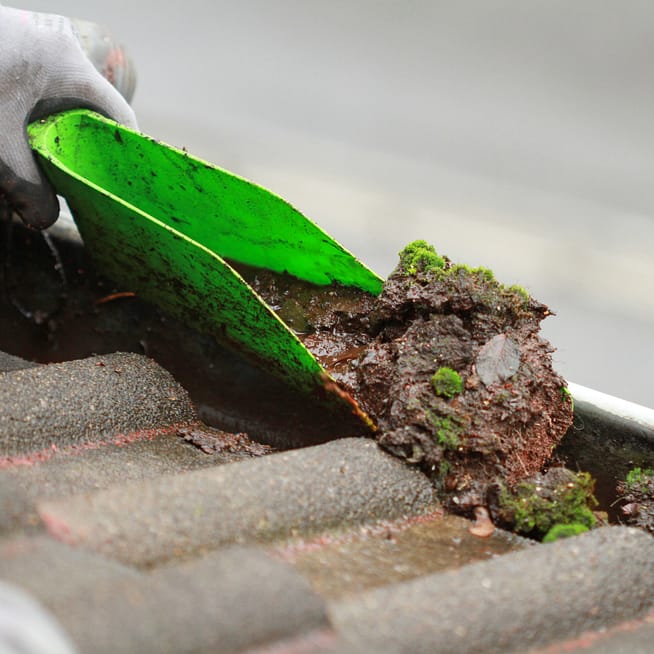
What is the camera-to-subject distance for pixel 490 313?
49.5 inches

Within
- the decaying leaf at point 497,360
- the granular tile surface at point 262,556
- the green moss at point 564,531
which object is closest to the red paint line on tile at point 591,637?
the granular tile surface at point 262,556

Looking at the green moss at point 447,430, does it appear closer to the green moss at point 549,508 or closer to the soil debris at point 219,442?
the green moss at point 549,508

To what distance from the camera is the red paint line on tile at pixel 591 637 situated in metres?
0.78

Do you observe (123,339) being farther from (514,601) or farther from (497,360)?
(514,601)

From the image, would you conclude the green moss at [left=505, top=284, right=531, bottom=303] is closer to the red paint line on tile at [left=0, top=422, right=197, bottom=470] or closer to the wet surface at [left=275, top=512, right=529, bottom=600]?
the wet surface at [left=275, top=512, right=529, bottom=600]

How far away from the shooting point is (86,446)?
1.17 m

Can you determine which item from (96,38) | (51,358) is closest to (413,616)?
(51,358)

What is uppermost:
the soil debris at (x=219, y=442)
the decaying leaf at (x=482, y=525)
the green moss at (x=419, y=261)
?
the green moss at (x=419, y=261)

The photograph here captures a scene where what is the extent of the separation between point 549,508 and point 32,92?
3.94 ft

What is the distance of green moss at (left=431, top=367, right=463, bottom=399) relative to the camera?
3.81 ft

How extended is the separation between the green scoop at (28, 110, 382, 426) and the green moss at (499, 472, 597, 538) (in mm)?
330

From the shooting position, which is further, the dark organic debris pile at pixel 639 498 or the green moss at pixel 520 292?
the green moss at pixel 520 292

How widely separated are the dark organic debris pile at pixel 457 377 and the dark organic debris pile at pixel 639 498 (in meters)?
0.13

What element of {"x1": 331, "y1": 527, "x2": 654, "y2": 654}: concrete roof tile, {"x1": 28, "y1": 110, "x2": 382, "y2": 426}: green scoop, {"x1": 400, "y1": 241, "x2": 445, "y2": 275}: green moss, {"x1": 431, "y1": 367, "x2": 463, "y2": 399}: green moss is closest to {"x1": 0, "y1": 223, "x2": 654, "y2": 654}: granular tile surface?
{"x1": 331, "y1": 527, "x2": 654, "y2": 654}: concrete roof tile
